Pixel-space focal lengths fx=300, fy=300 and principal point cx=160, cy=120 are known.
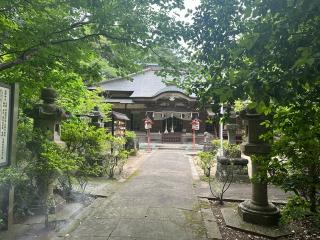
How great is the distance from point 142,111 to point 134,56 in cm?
2516

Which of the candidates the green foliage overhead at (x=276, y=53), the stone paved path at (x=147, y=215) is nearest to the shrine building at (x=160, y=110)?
the stone paved path at (x=147, y=215)

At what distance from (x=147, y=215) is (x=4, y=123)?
3.37 m

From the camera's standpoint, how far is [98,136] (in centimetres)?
870

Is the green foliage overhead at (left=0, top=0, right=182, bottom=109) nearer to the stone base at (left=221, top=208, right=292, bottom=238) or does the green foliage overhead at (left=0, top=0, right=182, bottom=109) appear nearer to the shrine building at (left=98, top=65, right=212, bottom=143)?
the stone base at (left=221, top=208, right=292, bottom=238)

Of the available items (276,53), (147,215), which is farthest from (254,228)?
(276,53)

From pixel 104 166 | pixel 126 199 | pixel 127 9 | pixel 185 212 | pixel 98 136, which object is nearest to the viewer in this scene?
pixel 127 9

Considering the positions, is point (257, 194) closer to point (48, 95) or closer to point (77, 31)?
point (77, 31)

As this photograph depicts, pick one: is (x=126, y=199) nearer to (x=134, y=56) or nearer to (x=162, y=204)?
(x=162, y=204)

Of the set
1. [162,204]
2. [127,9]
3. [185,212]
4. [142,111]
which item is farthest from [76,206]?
[142,111]

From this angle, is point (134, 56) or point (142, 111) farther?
point (142, 111)

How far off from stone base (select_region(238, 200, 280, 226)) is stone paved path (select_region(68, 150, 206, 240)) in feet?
2.89

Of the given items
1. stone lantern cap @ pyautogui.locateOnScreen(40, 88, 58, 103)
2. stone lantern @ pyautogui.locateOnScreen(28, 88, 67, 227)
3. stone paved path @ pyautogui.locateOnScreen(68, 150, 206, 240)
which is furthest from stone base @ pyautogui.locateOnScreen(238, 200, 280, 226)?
stone lantern cap @ pyautogui.locateOnScreen(40, 88, 58, 103)

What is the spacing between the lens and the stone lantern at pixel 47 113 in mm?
6055

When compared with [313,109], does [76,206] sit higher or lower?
lower
